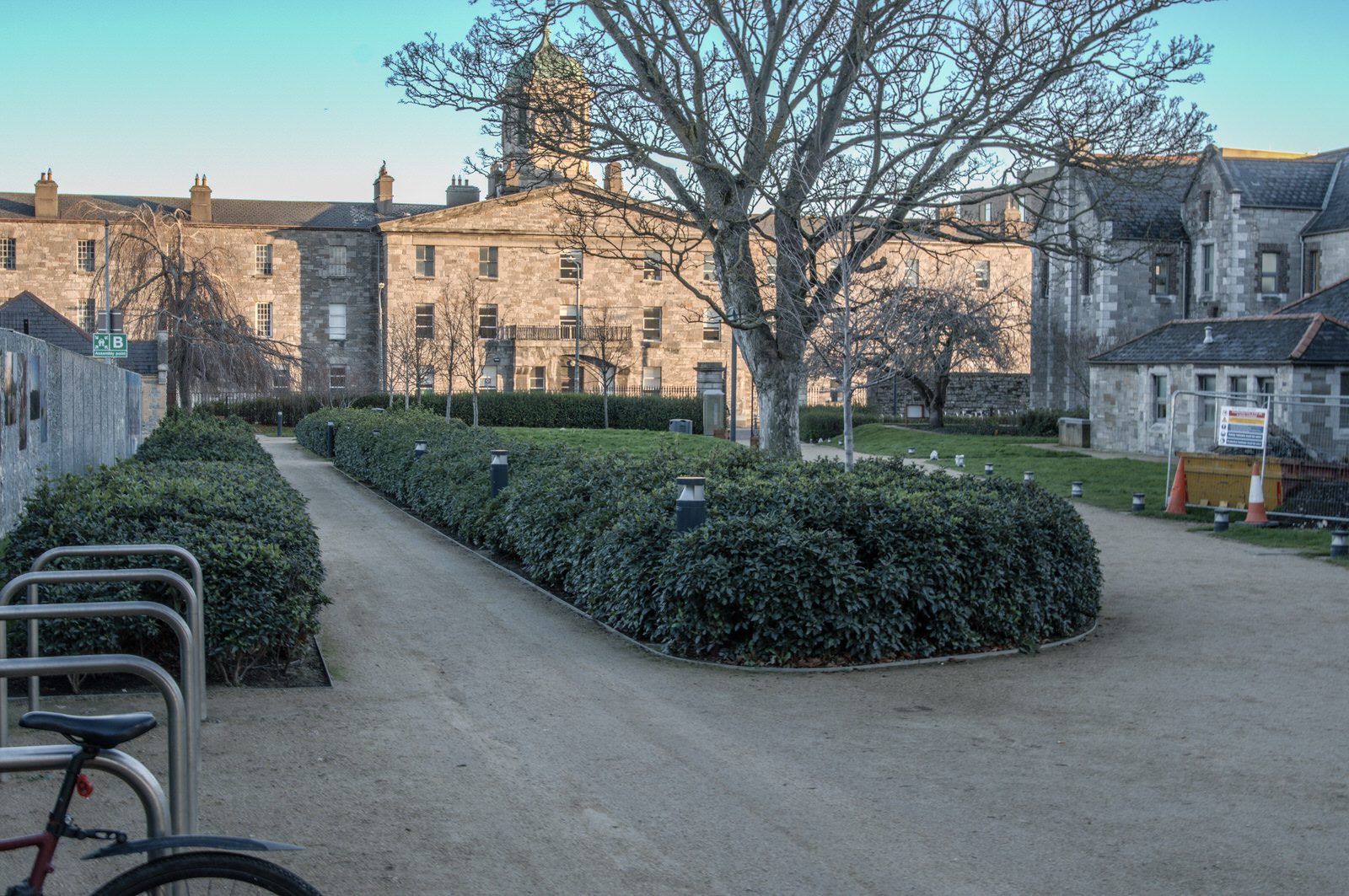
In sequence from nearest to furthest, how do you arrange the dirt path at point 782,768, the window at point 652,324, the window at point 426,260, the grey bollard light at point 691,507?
the dirt path at point 782,768 < the grey bollard light at point 691,507 < the window at point 426,260 < the window at point 652,324

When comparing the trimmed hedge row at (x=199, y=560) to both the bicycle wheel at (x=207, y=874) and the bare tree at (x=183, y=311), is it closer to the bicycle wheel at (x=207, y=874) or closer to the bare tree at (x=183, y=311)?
the bicycle wheel at (x=207, y=874)

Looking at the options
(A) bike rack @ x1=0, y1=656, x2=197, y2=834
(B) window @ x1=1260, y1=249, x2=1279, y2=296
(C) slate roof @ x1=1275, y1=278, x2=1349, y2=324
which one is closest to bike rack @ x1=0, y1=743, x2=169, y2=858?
(A) bike rack @ x1=0, y1=656, x2=197, y2=834

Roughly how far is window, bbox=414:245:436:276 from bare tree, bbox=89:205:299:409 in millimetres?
18273

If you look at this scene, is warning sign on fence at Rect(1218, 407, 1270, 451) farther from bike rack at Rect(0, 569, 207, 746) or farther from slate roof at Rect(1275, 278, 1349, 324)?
bike rack at Rect(0, 569, 207, 746)

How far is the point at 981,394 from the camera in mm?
65312

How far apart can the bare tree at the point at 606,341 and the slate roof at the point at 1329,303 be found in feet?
137

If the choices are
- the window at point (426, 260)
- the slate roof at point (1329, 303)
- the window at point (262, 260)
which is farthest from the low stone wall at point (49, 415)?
the window at point (262, 260)

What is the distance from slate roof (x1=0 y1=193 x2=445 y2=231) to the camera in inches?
2741

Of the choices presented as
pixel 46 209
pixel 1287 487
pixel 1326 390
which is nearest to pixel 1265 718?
pixel 1287 487

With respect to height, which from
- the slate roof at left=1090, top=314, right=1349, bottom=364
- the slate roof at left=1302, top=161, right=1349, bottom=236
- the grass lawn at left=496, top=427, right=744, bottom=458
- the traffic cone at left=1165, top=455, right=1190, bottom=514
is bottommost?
the traffic cone at left=1165, top=455, right=1190, bottom=514

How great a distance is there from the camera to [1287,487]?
19.8 metres

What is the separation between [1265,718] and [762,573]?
341 cm

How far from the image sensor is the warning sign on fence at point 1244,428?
21141 millimetres

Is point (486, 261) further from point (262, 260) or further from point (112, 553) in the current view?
point (112, 553)
